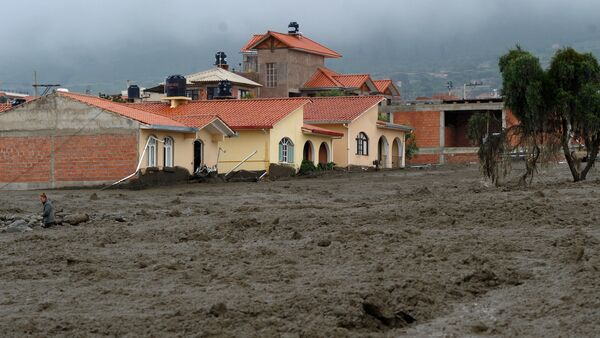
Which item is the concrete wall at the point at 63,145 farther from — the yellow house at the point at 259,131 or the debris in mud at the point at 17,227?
the debris in mud at the point at 17,227

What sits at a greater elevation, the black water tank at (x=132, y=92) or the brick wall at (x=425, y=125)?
the black water tank at (x=132, y=92)

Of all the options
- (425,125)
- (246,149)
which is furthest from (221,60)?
(246,149)

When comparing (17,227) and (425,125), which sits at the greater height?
(425,125)

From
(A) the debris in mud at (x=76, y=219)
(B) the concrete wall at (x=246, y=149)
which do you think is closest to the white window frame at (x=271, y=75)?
(B) the concrete wall at (x=246, y=149)

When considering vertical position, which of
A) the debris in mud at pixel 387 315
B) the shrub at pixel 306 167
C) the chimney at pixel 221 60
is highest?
the chimney at pixel 221 60

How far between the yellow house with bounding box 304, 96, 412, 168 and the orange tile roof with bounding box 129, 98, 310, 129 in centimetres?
430

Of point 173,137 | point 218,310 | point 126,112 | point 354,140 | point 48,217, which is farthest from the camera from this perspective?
point 354,140

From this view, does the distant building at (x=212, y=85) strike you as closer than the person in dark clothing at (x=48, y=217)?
No

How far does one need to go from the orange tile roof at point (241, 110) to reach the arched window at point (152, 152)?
512 centimetres

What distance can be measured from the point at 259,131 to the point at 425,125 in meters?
26.9

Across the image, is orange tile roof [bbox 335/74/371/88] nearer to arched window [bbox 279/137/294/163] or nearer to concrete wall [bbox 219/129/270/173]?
arched window [bbox 279/137/294/163]

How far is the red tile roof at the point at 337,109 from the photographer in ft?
172

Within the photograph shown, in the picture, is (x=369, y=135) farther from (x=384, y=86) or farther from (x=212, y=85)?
(x=384, y=86)

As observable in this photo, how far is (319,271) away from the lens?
14.6 m
